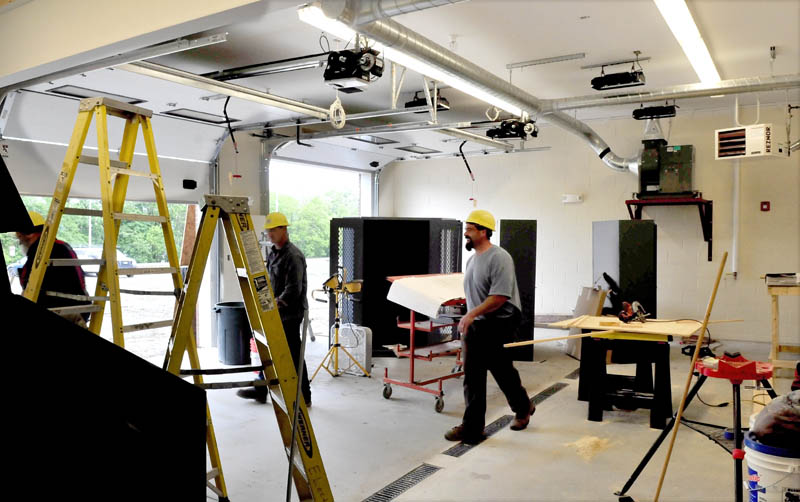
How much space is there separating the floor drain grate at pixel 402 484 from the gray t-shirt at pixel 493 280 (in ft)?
3.78

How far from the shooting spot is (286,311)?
5.38m

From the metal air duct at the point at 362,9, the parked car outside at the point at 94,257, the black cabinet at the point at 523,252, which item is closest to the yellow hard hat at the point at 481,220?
the metal air duct at the point at 362,9

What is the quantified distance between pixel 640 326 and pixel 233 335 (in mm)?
4372

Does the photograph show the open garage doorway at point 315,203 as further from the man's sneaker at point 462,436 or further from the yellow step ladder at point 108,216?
the yellow step ladder at point 108,216

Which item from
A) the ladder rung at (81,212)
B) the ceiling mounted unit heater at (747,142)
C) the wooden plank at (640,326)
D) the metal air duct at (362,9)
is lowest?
the wooden plank at (640,326)

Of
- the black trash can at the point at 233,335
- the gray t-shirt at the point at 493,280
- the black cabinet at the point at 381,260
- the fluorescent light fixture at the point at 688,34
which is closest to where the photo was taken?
the fluorescent light fixture at the point at 688,34

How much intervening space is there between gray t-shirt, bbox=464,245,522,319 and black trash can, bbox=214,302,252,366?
3273 millimetres

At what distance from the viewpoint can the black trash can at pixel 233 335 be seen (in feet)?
22.7

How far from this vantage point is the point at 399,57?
15.6 ft

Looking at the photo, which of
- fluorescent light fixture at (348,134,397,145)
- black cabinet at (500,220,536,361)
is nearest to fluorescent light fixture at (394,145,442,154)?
fluorescent light fixture at (348,134,397,145)

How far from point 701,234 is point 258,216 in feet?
20.9

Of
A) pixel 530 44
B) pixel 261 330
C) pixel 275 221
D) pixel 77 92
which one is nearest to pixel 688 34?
pixel 530 44

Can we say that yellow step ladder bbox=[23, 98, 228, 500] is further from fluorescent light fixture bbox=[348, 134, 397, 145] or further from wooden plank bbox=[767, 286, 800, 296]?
fluorescent light fixture bbox=[348, 134, 397, 145]

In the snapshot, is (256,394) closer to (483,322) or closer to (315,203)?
(483,322)
